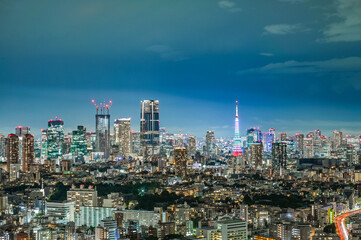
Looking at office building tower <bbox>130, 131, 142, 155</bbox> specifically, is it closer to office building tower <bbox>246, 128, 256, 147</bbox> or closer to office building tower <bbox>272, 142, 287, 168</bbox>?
office building tower <bbox>246, 128, 256, 147</bbox>

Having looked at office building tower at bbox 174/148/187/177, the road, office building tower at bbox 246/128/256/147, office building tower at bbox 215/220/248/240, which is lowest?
the road

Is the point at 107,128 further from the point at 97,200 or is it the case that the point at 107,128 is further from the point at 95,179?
the point at 97,200

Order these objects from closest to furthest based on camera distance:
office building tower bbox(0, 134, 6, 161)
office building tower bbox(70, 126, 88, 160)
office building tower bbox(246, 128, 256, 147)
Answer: office building tower bbox(0, 134, 6, 161) < office building tower bbox(70, 126, 88, 160) < office building tower bbox(246, 128, 256, 147)

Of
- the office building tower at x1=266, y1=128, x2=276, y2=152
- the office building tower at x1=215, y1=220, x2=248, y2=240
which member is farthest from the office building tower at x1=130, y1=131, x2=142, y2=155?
the office building tower at x1=215, y1=220, x2=248, y2=240

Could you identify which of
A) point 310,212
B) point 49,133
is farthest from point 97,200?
point 49,133

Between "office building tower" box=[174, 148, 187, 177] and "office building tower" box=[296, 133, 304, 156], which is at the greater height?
"office building tower" box=[296, 133, 304, 156]

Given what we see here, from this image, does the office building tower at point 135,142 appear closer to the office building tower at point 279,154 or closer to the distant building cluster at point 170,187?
the distant building cluster at point 170,187

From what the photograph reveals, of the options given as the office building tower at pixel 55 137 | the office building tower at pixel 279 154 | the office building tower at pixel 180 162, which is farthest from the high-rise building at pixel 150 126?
the office building tower at pixel 180 162
